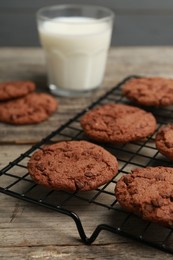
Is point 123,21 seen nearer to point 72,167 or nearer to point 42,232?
point 72,167

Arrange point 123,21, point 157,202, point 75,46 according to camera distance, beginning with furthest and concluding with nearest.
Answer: point 123,21 < point 75,46 < point 157,202

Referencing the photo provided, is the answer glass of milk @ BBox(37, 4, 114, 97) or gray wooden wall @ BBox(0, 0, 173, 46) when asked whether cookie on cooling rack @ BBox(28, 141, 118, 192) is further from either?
gray wooden wall @ BBox(0, 0, 173, 46)

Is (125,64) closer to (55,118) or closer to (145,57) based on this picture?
(145,57)

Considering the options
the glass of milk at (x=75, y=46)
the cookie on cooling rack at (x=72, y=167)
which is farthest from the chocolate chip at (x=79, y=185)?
the glass of milk at (x=75, y=46)

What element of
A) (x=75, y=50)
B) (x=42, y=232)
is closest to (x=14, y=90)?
(x=75, y=50)

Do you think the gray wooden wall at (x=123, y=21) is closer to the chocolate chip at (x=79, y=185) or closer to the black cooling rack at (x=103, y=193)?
the black cooling rack at (x=103, y=193)

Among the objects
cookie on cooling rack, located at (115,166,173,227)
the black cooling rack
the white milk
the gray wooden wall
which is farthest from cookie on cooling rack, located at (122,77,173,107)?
the gray wooden wall
